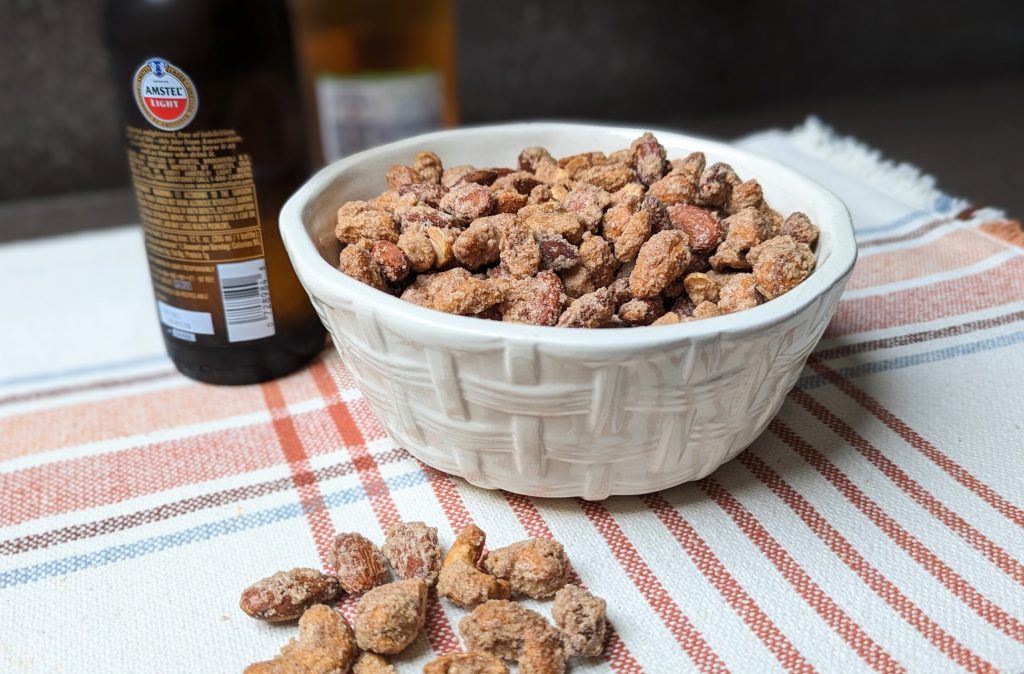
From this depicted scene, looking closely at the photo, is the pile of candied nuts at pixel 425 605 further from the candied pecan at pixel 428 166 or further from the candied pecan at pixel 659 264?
the candied pecan at pixel 428 166

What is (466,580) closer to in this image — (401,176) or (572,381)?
(572,381)

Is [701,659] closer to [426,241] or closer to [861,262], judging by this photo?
[426,241]

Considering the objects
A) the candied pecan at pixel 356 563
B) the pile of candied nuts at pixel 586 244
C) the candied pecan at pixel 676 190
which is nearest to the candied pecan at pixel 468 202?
the pile of candied nuts at pixel 586 244

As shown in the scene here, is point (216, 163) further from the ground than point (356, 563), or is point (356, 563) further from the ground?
point (216, 163)

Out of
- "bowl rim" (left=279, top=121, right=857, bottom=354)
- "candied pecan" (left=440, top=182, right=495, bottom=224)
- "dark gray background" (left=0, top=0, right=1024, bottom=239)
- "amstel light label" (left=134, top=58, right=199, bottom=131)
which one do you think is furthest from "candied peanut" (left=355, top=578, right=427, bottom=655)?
"dark gray background" (left=0, top=0, right=1024, bottom=239)

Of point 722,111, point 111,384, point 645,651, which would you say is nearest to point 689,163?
point 645,651

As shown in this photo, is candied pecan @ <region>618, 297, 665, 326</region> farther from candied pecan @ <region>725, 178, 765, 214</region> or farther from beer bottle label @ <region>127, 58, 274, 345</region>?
beer bottle label @ <region>127, 58, 274, 345</region>

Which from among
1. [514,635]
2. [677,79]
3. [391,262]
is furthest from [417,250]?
[677,79]
